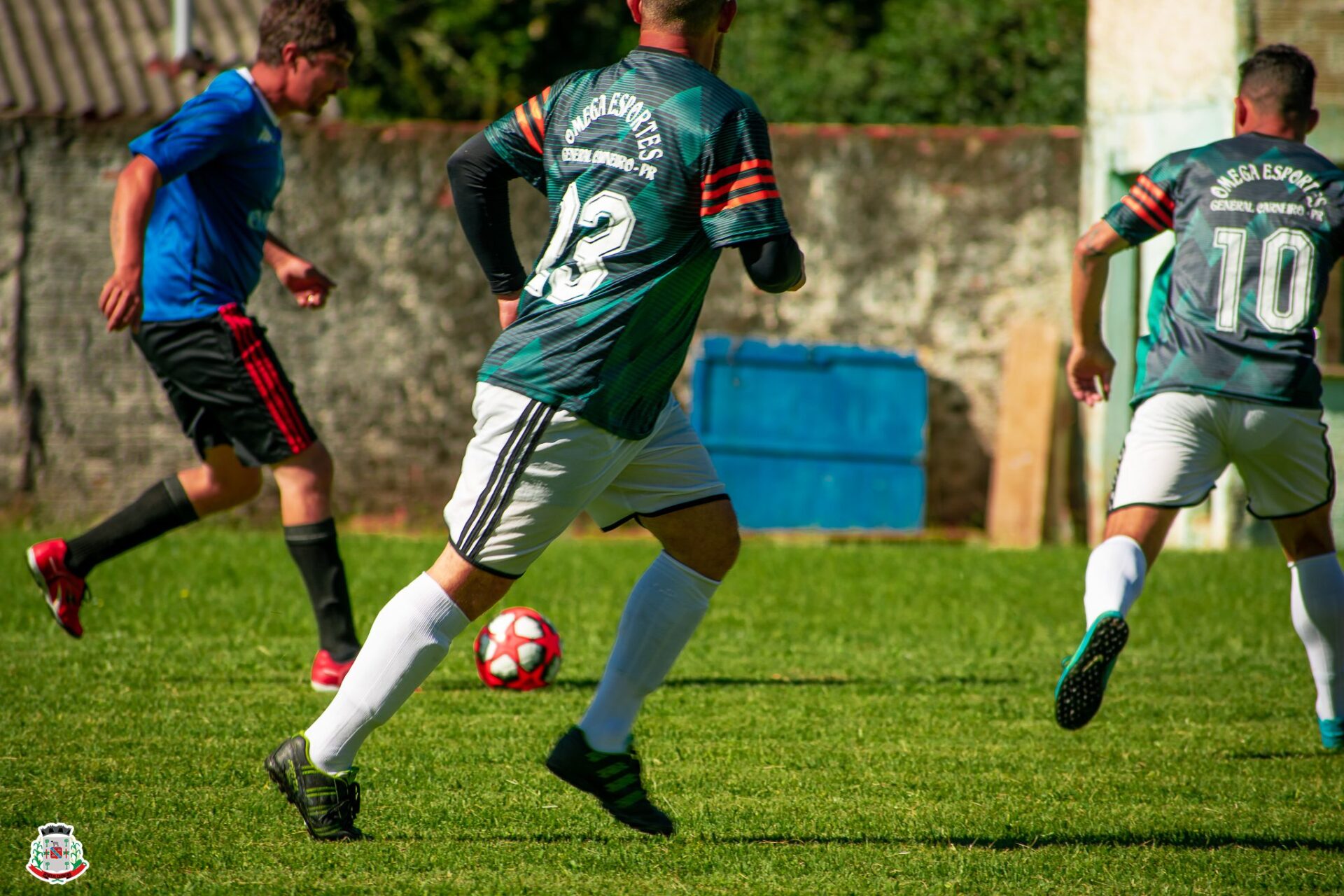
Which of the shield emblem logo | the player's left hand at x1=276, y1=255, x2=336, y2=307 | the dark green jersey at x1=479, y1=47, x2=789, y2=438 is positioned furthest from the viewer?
the player's left hand at x1=276, y1=255, x2=336, y2=307

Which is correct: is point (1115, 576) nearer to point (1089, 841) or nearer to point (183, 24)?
point (1089, 841)

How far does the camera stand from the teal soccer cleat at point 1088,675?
3791 millimetres

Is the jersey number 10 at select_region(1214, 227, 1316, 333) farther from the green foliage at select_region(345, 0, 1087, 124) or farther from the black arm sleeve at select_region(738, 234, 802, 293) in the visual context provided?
the green foliage at select_region(345, 0, 1087, 124)

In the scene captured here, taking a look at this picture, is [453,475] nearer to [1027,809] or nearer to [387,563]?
[387,563]

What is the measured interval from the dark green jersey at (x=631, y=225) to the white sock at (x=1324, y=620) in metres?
2.40

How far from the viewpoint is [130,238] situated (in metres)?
4.66

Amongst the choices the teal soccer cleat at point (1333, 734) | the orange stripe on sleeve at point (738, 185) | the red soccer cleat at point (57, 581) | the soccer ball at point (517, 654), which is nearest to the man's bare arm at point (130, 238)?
the red soccer cleat at point (57, 581)

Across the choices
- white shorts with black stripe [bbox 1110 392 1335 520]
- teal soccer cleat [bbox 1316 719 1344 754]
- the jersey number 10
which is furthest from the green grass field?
the jersey number 10

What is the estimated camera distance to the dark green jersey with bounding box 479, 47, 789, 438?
3.11 metres

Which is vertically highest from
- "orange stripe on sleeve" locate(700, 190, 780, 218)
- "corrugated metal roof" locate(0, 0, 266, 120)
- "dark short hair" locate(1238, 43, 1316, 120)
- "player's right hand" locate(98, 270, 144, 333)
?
"corrugated metal roof" locate(0, 0, 266, 120)

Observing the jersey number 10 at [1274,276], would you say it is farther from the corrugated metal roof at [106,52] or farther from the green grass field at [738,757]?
the corrugated metal roof at [106,52]

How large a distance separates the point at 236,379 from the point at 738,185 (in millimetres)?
2583

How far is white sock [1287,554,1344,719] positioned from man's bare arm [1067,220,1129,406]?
83 cm

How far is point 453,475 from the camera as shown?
1091 centimetres
